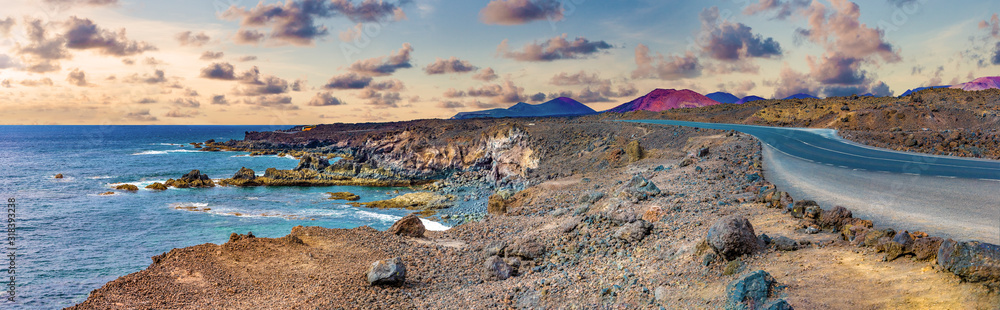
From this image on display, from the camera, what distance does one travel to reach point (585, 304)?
742cm

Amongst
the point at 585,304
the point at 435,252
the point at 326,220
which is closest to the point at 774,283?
the point at 585,304

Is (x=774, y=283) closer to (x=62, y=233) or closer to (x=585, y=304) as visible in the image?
(x=585, y=304)

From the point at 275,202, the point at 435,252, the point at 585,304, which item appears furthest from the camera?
the point at 275,202

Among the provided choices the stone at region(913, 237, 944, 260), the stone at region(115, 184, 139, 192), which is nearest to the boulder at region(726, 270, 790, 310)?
the stone at region(913, 237, 944, 260)

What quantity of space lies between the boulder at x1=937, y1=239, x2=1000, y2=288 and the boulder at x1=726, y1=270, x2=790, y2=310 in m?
1.69

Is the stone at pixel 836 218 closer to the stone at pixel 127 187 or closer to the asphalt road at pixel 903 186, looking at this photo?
the asphalt road at pixel 903 186

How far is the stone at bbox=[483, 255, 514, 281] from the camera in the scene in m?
10.4

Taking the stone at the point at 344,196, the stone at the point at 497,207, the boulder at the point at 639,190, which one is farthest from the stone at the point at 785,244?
the stone at the point at 344,196

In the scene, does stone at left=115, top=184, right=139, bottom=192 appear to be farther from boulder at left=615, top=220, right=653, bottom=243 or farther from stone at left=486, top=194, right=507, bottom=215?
boulder at left=615, top=220, right=653, bottom=243

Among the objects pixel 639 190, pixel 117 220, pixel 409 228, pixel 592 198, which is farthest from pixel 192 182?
pixel 639 190

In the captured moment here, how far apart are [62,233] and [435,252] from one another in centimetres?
2444

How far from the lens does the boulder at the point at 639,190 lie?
1286cm

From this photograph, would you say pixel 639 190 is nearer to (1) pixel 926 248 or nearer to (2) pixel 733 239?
(2) pixel 733 239

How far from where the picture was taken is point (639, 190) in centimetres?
1332
